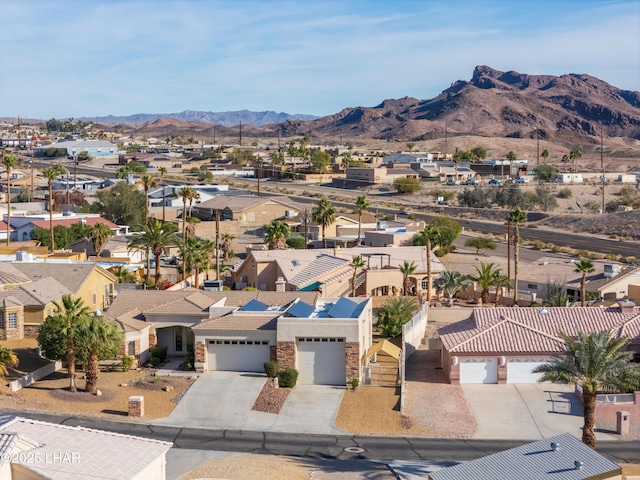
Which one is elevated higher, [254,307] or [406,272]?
[254,307]

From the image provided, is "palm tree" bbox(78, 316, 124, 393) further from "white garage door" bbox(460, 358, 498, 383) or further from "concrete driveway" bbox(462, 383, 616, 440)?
"white garage door" bbox(460, 358, 498, 383)

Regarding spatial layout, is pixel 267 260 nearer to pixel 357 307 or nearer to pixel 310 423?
pixel 357 307

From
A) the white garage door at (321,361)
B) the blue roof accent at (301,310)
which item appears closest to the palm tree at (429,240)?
the blue roof accent at (301,310)

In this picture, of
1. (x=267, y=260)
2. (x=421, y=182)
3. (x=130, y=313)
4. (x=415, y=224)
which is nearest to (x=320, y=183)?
(x=421, y=182)

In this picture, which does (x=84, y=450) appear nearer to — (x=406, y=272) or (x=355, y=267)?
(x=355, y=267)

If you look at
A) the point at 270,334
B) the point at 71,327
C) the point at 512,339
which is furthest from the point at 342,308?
the point at 71,327

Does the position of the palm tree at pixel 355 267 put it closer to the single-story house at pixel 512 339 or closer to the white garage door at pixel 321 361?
the single-story house at pixel 512 339
